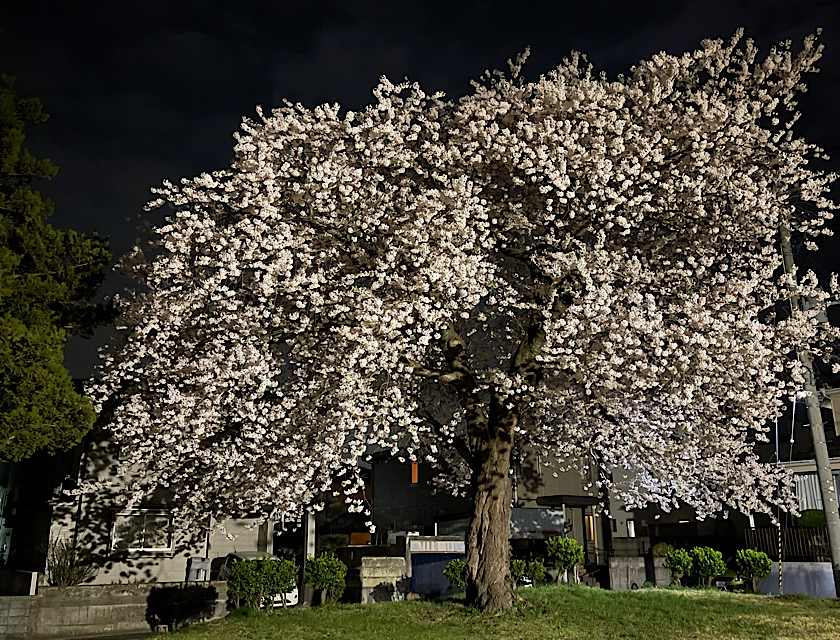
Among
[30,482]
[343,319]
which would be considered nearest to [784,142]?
[343,319]

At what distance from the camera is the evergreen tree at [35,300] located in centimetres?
1595

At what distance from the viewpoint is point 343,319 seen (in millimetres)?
13281

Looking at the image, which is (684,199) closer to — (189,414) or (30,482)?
(189,414)

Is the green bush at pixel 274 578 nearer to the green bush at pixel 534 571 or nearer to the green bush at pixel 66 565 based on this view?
the green bush at pixel 534 571

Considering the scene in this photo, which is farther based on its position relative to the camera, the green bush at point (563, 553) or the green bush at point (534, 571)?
the green bush at point (563, 553)

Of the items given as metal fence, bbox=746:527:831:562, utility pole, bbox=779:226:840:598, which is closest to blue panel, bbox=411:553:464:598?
utility pole, bbox=779:226:840:598

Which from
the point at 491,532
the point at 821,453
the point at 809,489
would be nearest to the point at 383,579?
the point at 491,532

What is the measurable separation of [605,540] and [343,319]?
24020 millimetres

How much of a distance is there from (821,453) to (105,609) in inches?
721

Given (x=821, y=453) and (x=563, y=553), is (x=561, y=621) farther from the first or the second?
(x=563, y=553)

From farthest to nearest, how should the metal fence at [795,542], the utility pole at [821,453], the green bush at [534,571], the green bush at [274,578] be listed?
the metal fence at [795,542] < the green bush at [534,571] < the green bush at [274,578] < the utility pole at [821,453]

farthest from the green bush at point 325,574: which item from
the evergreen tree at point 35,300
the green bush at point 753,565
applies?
the green bush at point 753,565

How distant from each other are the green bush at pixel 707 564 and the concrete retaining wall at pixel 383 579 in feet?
26.9

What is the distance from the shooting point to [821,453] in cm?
1554
